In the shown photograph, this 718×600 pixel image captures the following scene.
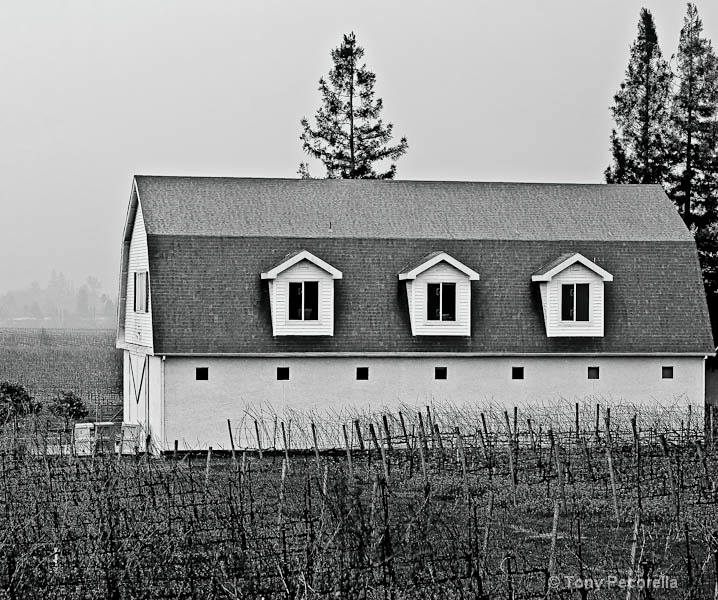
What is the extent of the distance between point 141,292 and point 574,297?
1127 centimetres

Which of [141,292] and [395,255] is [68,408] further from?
[395,255]

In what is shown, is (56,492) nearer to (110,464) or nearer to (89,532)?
(110,464)

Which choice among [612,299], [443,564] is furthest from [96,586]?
[612,299]

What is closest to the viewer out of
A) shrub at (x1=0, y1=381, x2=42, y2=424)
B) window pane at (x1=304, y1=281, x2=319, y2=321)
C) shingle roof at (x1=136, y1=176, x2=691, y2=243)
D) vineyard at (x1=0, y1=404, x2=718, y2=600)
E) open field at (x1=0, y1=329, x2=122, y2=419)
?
vineyard at (x1=0, y1=404, x2=718, y2=600)

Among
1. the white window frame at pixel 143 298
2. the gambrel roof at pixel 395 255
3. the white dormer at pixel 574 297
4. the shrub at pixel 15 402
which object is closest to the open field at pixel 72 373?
the shrub at pixel 15 402

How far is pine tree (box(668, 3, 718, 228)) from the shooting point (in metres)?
46.0

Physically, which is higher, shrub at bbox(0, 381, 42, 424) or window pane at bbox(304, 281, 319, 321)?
window pane at bbox(304, 281, 319, 321)

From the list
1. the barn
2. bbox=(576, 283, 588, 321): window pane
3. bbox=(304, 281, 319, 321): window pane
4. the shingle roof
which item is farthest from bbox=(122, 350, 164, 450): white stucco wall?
bbox=(576, 283, 588, 321): window pane

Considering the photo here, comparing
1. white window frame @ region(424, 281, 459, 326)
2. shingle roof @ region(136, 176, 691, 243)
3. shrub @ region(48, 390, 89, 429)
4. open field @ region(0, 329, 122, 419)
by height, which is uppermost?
shingle roof @ region(136, 176, 691, 243)

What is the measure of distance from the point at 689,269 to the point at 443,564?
2008cm

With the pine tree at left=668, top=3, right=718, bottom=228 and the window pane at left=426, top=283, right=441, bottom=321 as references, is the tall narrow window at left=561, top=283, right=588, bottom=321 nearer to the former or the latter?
the window pane at left=426, top=283, right=441, bottom=321

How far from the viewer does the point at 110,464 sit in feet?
73.6

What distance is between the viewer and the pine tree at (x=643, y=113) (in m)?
46.8

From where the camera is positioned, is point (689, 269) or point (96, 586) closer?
point (96, 586)
